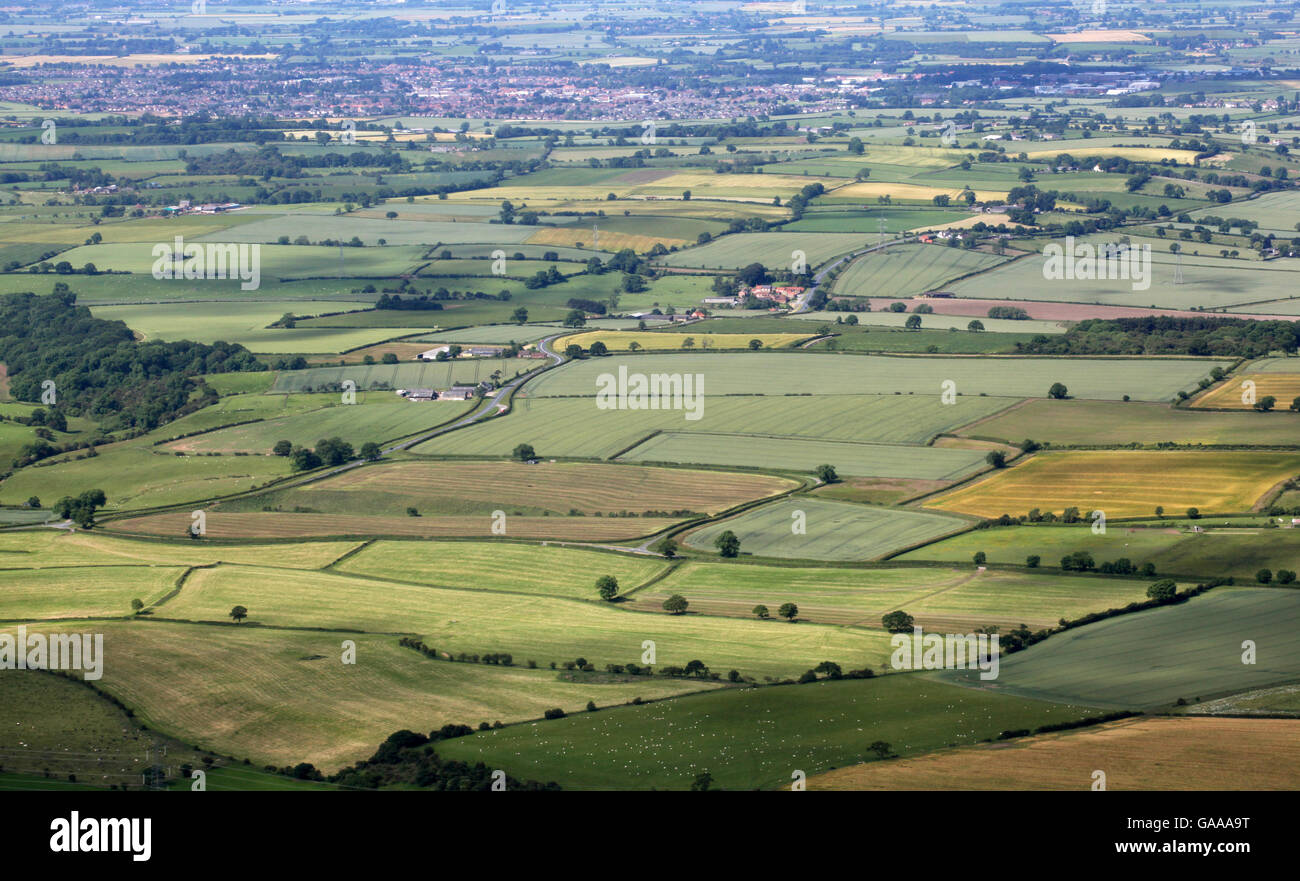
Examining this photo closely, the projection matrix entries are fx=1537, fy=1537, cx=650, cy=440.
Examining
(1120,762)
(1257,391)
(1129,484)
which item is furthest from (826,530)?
(1257,391)

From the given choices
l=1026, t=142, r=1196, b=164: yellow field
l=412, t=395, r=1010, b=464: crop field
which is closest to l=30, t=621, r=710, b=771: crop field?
l=412, t=395, r=1010, b=464: crop field

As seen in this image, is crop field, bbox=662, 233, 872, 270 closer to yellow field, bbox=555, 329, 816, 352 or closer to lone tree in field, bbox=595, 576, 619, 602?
yellow field, bbox=555, 329, 816, 352

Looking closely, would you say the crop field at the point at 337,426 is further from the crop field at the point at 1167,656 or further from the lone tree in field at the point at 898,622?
the crop field at the point at 1167,656

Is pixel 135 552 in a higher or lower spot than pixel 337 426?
lower

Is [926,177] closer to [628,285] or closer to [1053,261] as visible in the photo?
[1053,261]

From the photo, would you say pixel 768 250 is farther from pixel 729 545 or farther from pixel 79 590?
pixel 79 590

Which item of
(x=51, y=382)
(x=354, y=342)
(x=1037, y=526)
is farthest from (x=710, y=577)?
(x=51, y=382)
